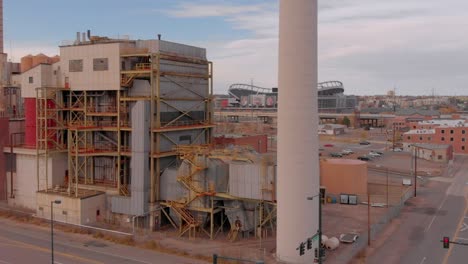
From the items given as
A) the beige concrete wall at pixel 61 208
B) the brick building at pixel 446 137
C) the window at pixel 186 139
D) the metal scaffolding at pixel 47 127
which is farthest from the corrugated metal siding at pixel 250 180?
the brick building at pixel 446 137

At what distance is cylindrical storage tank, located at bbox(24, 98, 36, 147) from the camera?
44.5 m

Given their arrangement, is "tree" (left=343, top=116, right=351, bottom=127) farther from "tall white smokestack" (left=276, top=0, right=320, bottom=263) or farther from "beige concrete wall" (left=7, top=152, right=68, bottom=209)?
"tall white smokestack" (left=276, top=0, right=320, bottom=263)

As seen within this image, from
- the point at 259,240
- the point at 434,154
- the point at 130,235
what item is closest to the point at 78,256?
the point at 130,235

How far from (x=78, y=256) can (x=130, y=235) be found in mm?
5408

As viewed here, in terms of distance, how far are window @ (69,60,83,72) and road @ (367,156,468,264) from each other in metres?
29.6

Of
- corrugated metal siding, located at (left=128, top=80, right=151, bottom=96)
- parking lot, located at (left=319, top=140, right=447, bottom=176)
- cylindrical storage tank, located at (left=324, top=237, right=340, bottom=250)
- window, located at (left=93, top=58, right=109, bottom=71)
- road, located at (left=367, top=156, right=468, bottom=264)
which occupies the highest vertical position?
window, located at (left=93, top=58, right=109, bottom=71)

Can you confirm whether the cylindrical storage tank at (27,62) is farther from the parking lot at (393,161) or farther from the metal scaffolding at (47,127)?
the parking lot at (393,161)

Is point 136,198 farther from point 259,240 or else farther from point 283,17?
point 283,17

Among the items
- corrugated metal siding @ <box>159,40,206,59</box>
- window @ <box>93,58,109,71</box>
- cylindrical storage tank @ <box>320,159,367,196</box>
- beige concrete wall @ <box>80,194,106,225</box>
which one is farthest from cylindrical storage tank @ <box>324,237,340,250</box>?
window @ <box>93,58,109,71</box>

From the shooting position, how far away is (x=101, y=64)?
41375 mm

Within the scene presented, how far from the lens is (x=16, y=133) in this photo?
1924 inches

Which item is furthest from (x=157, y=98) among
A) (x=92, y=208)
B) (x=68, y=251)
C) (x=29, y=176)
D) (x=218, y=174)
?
(x=29, y=176)

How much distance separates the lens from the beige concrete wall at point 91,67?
40.6m

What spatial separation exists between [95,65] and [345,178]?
3041 centimetres
